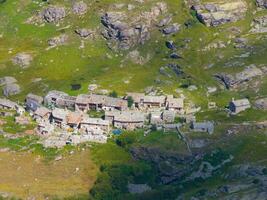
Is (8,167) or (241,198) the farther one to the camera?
Result: (8,167)

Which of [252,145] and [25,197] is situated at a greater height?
[252,145]

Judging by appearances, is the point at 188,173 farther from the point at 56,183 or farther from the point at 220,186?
the point at 56,183

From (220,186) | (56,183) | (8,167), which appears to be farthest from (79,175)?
(220,186)

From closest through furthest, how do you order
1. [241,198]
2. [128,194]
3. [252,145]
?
[241,198], [128,194], [252,145]

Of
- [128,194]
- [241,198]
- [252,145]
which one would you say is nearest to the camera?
[241,198]

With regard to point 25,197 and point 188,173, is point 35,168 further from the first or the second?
point 188,173

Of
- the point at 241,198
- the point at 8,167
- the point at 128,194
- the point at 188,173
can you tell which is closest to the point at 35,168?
the point at 8,167
